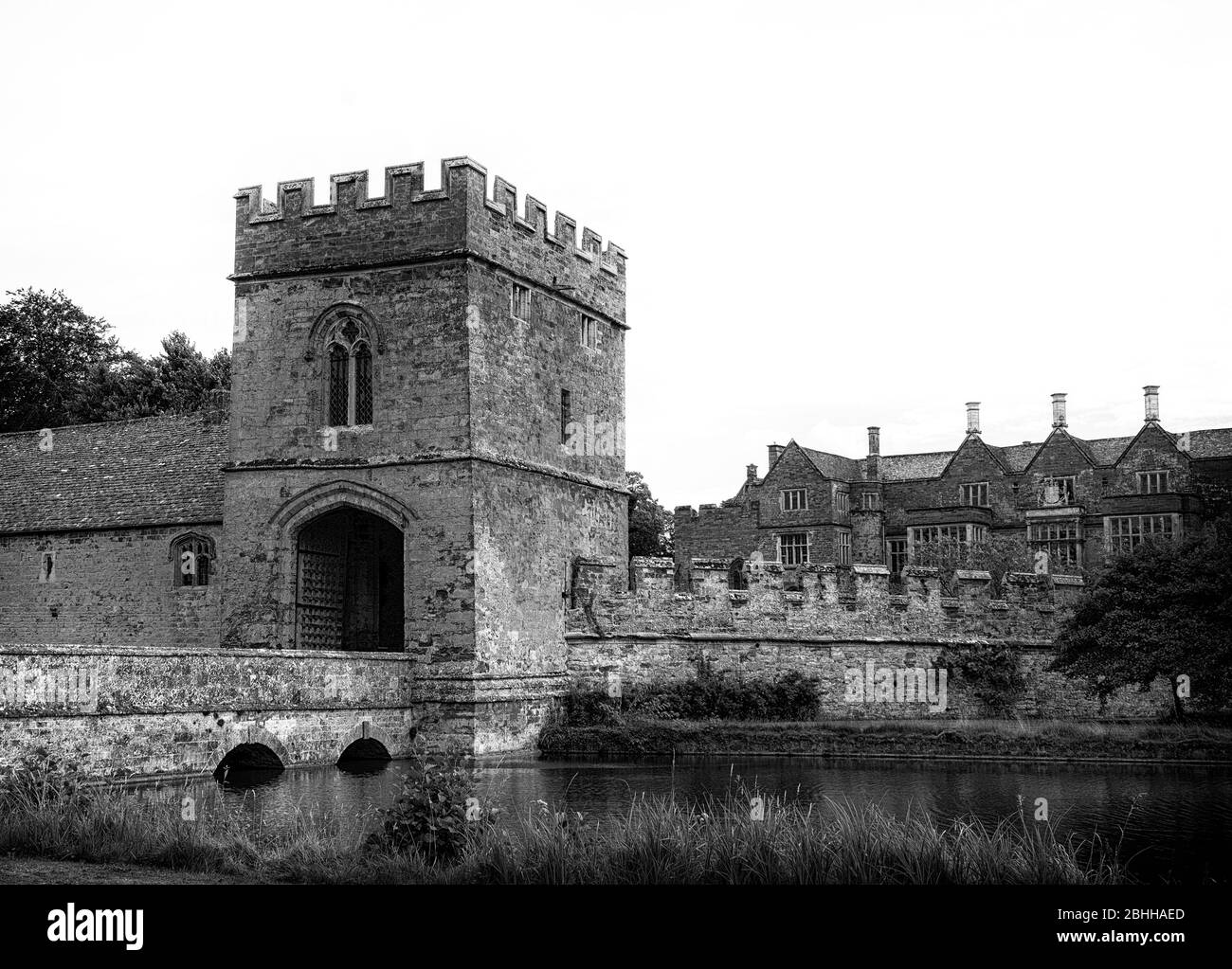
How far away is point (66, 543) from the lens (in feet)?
96.9

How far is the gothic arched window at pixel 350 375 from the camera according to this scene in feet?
86.4

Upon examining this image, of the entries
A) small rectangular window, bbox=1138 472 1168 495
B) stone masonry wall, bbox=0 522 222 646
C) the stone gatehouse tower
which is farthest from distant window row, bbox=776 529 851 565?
stone masonry wall, bbox=0 522 222 646

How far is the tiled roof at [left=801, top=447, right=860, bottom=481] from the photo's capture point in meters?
54.1

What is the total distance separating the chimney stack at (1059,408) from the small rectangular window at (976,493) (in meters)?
3.48

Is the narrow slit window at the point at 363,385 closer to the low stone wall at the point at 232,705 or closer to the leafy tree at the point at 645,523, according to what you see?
the low stone wall at the point at 232,705

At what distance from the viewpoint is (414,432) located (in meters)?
25.6

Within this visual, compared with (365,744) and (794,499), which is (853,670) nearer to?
(365,744)

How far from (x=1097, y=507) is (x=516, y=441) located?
93.5ft

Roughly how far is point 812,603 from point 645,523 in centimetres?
2904

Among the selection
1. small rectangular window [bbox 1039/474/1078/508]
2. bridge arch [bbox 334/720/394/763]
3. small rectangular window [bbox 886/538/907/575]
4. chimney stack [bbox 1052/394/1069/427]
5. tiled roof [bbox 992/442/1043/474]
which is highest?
chimney stack [bbox 1052/394/1069/427]

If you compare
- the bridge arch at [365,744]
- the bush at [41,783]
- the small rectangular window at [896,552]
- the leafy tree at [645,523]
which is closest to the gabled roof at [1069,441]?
the small rectangular window at [896,552]

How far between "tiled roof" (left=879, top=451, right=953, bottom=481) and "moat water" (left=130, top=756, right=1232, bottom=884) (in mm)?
32504

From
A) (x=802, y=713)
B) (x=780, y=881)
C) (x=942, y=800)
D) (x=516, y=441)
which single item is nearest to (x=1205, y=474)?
(x=802, y=713)

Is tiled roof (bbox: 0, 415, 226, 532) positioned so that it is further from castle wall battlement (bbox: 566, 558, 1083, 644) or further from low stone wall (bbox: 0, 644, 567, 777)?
castle wall battlement (bbox: 566, 558, 1083, 644)
